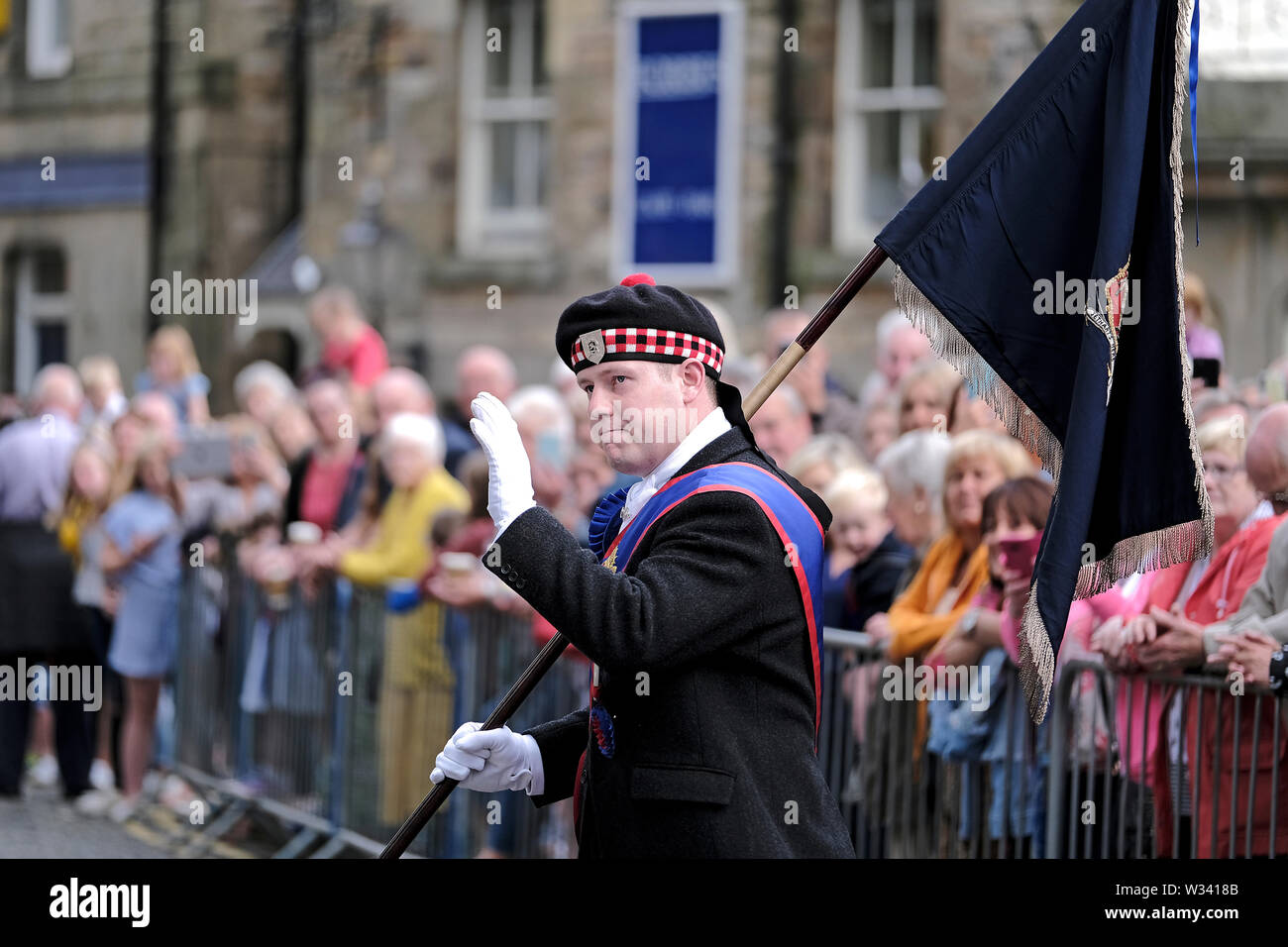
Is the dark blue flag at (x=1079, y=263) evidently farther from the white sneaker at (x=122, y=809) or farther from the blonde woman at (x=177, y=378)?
the blonde woman at (x=177, y=378)

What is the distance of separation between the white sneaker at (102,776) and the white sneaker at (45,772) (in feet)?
0.69

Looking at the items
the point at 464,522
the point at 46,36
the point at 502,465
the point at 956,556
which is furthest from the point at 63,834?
the point at 46,36

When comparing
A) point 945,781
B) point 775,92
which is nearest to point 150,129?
point 775,92

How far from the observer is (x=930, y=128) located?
15.8 metres

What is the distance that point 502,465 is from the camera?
3945mm

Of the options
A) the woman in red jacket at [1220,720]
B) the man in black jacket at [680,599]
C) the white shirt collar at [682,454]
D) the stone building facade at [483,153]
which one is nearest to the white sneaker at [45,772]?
the stone building facade at [483,153]

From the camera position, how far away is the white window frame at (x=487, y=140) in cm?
1788

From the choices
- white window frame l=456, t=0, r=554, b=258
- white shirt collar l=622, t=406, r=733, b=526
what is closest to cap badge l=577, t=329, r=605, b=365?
white shirt collar l=622, t=406, r=733, b=526

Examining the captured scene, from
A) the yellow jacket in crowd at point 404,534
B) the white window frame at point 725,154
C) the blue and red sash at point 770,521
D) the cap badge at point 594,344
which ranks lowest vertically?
the yellow jacket in crowd at point 404,534

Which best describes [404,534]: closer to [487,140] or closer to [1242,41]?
[1242,41]

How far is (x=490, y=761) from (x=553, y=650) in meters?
0.27

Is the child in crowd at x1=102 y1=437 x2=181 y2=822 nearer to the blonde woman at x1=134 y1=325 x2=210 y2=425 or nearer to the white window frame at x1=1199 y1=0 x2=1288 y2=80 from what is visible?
the blonde woman at x1=134 y1=325 x2=210 y2=425
